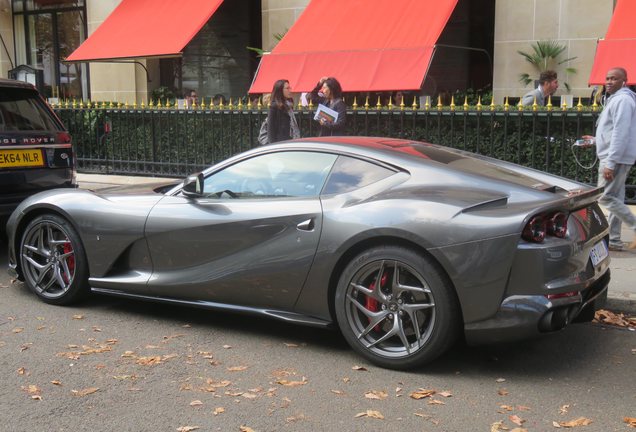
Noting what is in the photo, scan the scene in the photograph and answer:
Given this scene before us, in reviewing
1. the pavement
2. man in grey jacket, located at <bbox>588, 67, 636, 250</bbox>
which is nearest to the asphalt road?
the pavement

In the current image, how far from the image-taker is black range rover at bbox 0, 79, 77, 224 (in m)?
7.12

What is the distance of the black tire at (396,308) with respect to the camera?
13.8ft

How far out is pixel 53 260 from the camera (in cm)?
578

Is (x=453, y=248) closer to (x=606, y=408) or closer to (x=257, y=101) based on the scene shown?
(x=606, y=408)

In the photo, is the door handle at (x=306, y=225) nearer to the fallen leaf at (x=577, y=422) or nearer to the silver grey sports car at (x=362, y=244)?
the silver grey sports car at (x=362, y=244)

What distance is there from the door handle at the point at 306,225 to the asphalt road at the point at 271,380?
847 mm

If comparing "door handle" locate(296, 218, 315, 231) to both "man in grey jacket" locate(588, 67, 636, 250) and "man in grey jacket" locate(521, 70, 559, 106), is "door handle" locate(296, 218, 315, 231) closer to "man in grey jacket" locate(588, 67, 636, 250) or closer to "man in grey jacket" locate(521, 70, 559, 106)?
"man in grey jacket" locate(588, 67, 636, 250)

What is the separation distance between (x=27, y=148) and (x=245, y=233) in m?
3.59

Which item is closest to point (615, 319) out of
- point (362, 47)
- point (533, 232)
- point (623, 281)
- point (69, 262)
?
point (623, 281)

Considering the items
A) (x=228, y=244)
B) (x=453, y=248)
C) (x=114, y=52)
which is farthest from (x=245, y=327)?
(x=114, y=52)

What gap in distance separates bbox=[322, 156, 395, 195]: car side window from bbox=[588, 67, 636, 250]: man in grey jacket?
10.8 ft

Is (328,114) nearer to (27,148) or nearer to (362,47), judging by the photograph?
(27,148)

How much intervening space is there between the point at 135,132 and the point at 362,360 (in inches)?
400

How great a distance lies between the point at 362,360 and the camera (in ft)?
15.1
